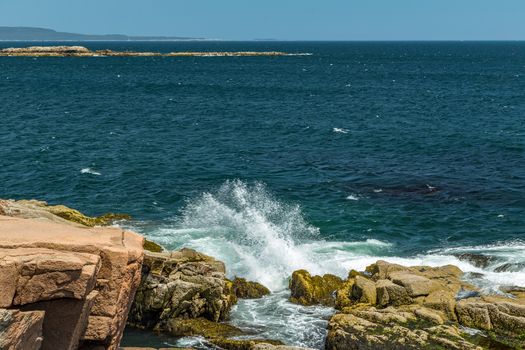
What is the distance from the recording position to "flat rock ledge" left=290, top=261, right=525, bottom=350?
2216cm

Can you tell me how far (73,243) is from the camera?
1460cm

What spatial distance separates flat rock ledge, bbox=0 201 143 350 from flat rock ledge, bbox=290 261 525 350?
9865mm

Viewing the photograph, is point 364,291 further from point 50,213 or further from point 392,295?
point 50,213

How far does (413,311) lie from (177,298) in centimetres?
937

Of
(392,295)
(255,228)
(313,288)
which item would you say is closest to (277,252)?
(255,228)

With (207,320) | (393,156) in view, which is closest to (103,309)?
(207,320)

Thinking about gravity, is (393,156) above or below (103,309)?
below

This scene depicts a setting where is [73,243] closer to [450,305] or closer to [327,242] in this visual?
[450,305]

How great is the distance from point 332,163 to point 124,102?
180 feet

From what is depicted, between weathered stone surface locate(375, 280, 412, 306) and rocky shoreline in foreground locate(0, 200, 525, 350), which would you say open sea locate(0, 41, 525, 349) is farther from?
weathered stone surface locate(375, 280, 412, 306)

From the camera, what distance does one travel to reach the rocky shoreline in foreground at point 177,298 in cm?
1346

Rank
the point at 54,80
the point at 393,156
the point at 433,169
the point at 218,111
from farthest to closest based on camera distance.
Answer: the point at 54,80 < the point at 218,111 < the point at 393,156 < the point at 433,169

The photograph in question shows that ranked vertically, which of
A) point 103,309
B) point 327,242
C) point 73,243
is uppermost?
point 73,243

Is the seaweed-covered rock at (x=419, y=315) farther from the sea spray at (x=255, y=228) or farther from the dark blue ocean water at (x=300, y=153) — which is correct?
the dark blue ocean water at (x=300, y=153)
